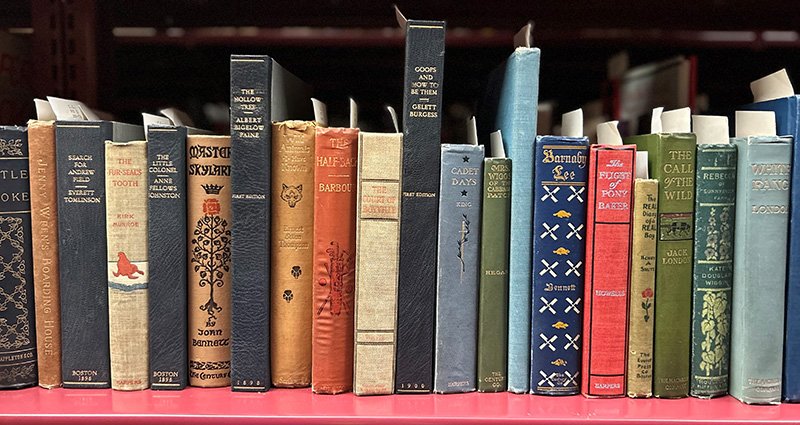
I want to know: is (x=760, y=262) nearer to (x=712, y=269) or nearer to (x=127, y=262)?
(x=712, y=269)

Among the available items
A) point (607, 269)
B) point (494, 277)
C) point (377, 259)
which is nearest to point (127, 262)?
point (377, 259)

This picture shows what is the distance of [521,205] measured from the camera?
26.8 inches

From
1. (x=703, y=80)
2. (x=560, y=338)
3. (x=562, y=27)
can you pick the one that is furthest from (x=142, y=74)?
(x=703, y=80)

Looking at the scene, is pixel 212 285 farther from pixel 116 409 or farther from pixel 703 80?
pixel 703 80

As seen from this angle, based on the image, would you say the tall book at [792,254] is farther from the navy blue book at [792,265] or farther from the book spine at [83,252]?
→ the book spine at [83,252]

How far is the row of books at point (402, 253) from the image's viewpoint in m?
0.67

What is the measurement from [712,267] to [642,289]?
79 mm

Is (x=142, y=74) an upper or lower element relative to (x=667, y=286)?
upper

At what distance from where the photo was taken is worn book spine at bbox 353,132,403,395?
0.67m

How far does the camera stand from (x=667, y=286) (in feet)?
2.24

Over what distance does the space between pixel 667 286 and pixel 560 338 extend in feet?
0.41

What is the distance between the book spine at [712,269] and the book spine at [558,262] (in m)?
0.12

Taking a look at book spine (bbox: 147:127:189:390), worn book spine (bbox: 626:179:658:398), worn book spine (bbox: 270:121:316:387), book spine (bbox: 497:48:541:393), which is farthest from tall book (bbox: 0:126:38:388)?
worn book spine (bbox: 626:179:658:398)

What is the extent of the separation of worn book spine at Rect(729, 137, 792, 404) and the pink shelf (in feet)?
0.12
